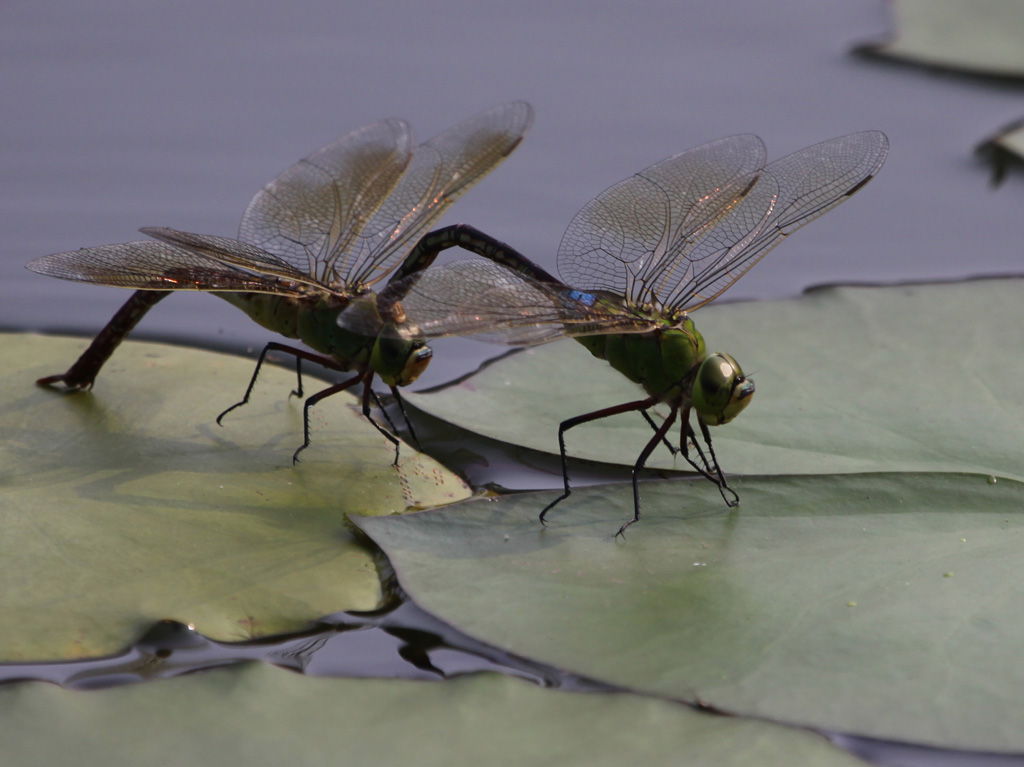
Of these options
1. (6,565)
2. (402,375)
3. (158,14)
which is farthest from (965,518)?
(158,14)

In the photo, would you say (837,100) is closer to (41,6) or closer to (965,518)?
(965,518)

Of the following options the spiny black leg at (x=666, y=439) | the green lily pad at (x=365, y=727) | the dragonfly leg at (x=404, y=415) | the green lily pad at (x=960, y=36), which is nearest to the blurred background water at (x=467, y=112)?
the green lily pad at (x=960, y=36)

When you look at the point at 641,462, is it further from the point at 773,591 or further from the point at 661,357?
the point at 773,591

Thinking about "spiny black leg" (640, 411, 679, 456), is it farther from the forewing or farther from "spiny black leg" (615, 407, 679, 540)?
the forewing

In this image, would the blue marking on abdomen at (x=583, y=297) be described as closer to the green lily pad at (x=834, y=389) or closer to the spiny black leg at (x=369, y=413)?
the green lily pad at (x=834, y=389)

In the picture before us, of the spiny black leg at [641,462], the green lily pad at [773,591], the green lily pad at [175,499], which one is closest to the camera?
the green lily pad at [773,591]

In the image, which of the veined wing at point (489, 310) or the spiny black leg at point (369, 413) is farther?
the spiny black leg at point (369, 413)
